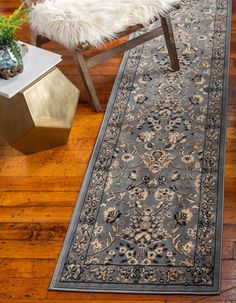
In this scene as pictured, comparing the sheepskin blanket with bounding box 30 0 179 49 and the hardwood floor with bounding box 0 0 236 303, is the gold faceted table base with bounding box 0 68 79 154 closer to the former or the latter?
the hardwood floor with bounding box 0 0 236 303

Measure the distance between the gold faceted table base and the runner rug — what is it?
180mm

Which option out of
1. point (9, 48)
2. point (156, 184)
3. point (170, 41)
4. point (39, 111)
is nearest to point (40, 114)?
point (39, 111)

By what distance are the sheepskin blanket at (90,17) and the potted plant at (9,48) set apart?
0.23 m

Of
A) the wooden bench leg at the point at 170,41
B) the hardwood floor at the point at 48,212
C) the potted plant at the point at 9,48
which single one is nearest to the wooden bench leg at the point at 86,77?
the hardwood floor at the point at 48,212

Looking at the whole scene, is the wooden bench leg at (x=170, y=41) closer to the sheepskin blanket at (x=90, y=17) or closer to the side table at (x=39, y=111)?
the sheepskin blanket at (x=90, y=17)

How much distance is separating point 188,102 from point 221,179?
1.64ft

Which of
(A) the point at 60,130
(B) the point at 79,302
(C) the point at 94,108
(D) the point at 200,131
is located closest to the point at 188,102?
(D) the point at 200,131

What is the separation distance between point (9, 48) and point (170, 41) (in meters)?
0.83

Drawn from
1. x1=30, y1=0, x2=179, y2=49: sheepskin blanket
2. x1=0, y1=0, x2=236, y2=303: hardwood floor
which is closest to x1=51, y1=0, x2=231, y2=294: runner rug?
x1=0, y1=0, x2=236, y2=303: hardwood floor

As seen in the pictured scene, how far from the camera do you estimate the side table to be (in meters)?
1.80

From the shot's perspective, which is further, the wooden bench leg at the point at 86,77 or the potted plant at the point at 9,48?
the wooden bench leg at the point at 86,77

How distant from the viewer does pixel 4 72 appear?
5.77ft

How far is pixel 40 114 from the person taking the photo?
1849 mm

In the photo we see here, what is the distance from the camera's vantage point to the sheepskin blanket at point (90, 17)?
1931 millimetres
